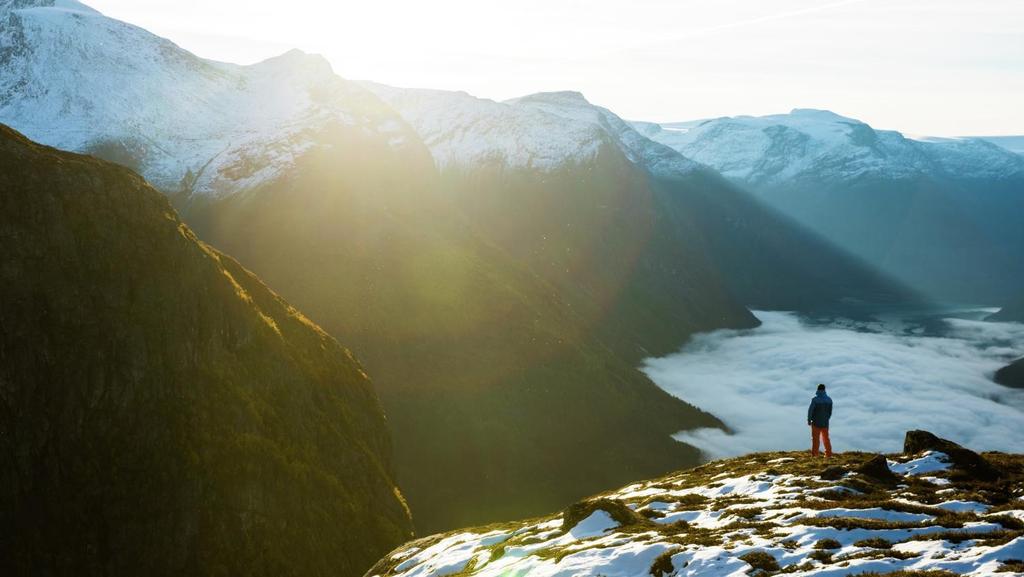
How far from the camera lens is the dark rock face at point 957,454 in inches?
1323

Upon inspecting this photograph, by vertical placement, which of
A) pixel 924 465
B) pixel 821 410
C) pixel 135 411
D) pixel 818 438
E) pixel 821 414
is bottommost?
pixel 135 411

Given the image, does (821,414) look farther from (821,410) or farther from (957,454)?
(957,454)

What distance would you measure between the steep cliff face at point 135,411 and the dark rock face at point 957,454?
59.6 metres

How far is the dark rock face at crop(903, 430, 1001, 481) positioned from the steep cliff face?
2345 inches

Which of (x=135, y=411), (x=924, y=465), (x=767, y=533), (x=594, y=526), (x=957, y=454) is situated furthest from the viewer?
(x=135, y=411)

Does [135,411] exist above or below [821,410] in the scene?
below

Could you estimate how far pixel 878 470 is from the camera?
1383 inches

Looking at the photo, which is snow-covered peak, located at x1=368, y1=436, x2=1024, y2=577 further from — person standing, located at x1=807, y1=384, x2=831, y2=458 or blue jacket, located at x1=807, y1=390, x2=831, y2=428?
blue jacket, located at x1=807, y1=390, x2=831, y2=428

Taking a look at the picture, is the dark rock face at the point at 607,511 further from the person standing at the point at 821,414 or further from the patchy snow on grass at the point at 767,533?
the person standing at the point at 821,414

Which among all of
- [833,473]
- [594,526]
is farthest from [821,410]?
[594,526]

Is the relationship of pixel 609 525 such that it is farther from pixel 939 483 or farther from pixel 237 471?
pixel 237 471

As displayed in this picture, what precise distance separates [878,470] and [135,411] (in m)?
67.7

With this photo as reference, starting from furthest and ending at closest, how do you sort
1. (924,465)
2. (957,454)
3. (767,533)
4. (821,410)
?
(821,410)
(924,465)
(957,454)
(767,533)

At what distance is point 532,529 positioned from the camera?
38.0 meters
